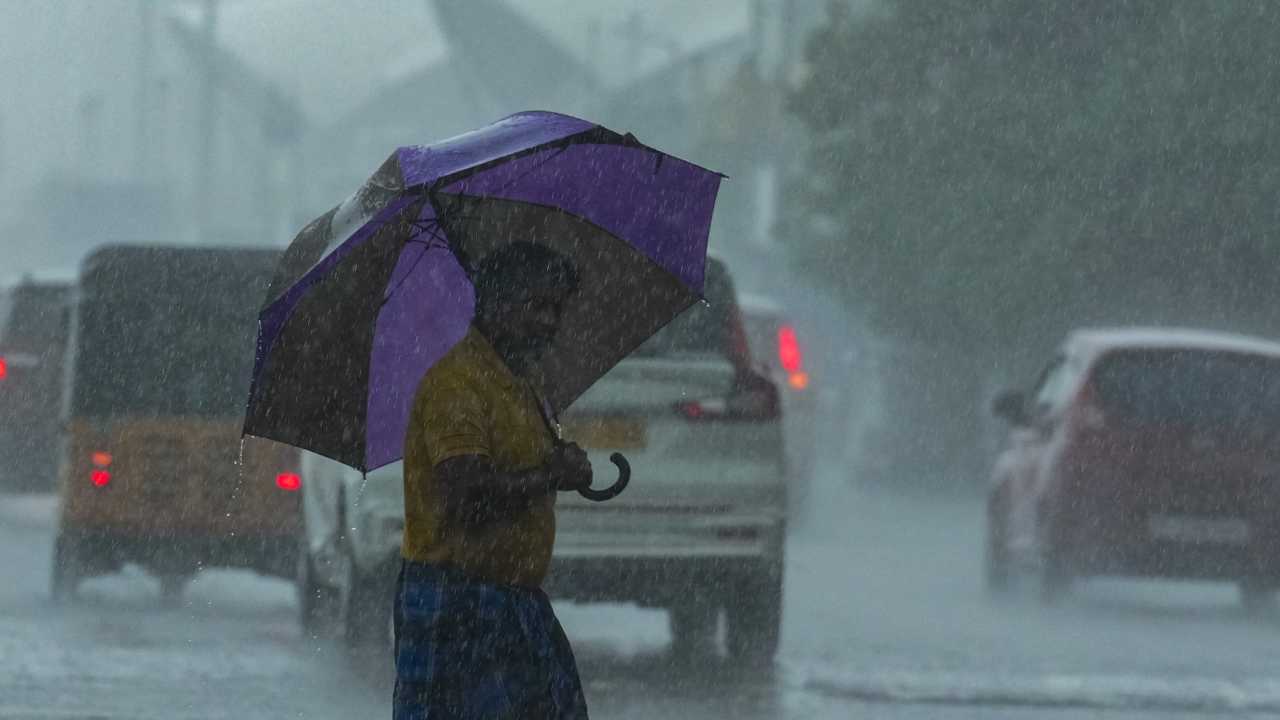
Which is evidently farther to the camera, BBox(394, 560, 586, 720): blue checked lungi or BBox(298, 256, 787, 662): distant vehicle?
BBox(298, 256, 787, 662): distant vehicle

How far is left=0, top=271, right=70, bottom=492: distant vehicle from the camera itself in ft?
52.6

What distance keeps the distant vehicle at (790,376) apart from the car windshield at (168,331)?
5.17 metres

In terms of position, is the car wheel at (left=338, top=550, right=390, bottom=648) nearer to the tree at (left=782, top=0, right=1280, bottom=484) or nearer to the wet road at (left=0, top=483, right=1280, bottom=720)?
the wet road at (left=0, top=483, right=1280, bottom=720)

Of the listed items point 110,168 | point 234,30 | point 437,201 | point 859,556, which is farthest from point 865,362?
point 234,30

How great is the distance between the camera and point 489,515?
424cm

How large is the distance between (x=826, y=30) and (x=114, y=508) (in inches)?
630

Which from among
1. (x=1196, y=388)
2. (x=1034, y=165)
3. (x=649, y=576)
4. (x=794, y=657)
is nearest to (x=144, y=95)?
(x=1034, y=165)

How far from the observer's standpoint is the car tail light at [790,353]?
17906mm

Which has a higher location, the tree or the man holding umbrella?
the tree

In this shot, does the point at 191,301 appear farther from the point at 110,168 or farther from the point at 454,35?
the point at 110,168

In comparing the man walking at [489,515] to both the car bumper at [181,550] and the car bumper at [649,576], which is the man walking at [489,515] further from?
the car bumper at [181,550]

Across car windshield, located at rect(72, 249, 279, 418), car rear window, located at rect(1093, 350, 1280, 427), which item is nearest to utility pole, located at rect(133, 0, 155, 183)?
car windshield, located at rect(72, 249, 279, 418)

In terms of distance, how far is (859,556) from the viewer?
16.0 m

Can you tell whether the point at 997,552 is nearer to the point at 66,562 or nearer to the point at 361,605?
the point at 66,562
